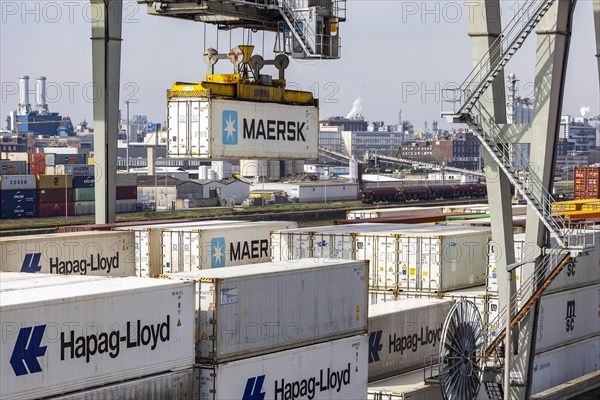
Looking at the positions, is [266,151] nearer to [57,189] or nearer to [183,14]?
[183,14]

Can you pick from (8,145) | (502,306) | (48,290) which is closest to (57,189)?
(502,306)

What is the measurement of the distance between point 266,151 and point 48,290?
14.3m

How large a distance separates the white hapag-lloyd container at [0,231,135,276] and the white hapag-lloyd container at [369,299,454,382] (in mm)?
7312

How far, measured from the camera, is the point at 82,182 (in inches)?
3605

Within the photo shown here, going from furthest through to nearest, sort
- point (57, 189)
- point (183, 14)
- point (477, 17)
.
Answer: point (57, 189) → point (183, 14) → point (477, 17)

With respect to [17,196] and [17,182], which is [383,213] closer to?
[17,196]

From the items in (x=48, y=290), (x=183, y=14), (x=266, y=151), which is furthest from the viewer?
(x=266, y=151)

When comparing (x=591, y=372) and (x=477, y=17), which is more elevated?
(x=477, y=17)

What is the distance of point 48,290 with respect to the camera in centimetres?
1742

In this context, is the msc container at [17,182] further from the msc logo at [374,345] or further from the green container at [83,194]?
the msc logo at [374,345]

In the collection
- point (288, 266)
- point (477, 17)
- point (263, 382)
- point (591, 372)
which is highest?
point (477, 17)

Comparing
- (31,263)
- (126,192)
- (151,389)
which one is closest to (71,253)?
(31,263)

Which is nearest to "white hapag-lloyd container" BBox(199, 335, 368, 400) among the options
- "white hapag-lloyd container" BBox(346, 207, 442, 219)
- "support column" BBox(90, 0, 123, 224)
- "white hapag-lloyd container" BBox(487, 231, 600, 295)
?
"white hapag-lloyd container" BBox(487, 231, 600, 295)

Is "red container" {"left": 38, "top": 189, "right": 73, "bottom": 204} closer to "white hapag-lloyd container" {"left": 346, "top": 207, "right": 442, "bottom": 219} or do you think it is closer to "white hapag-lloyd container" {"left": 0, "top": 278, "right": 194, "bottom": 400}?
"white hapag-lloyd container" {"left": 346, "top": 207, "right": 442, "bottom": 219}
